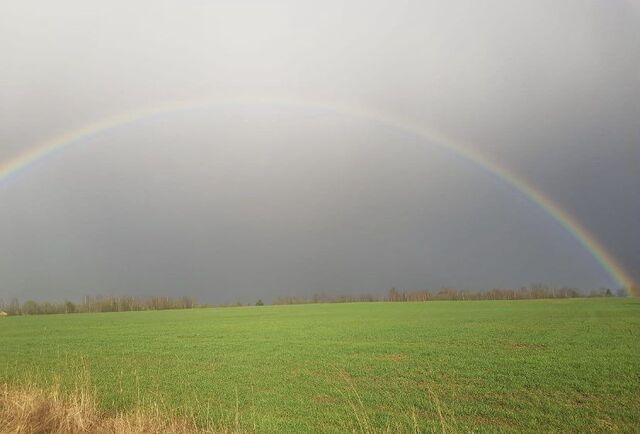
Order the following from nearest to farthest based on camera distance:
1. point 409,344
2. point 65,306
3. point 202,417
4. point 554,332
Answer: point 202,417 → point 409,344 → point 554,332 → point 65,306

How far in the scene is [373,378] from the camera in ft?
55.2

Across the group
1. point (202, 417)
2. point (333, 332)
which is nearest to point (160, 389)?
point (202, 417)

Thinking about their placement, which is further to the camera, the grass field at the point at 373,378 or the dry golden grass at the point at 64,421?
the grass field at the point at 373,378

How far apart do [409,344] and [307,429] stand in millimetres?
16118

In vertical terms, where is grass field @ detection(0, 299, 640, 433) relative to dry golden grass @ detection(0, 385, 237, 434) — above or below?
below

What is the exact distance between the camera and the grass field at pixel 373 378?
38.3ft

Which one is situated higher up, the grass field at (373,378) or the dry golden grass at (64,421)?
the dry golden grass at (64,421)

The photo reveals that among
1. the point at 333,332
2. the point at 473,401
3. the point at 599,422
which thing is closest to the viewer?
the point at 599,422

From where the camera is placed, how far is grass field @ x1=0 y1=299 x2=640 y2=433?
11680 mm

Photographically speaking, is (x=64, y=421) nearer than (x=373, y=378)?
Yes

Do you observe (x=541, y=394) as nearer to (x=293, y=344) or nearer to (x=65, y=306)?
(x=293, y=344)

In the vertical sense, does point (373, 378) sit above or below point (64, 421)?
below

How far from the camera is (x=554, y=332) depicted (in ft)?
100

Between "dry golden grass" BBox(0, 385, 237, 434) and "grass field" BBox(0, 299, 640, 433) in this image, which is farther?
"grass field" BBox(0, 299, 640, 433)
